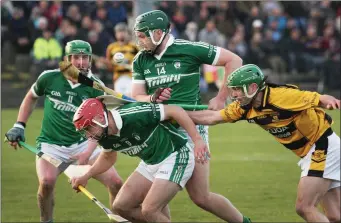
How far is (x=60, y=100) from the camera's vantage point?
970cm

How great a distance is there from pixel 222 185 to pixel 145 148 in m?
5.19

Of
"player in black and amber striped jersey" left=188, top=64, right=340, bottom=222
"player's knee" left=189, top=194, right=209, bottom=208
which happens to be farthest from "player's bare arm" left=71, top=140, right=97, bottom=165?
"player in black and amber striped jersey" left=188, top=64, right=340, bottom=222

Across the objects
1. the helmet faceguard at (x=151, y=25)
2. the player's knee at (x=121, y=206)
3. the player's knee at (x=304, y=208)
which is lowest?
the player's knee at (x=121, y=206)

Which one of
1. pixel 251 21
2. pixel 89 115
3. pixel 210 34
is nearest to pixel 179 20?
pixel 210 34

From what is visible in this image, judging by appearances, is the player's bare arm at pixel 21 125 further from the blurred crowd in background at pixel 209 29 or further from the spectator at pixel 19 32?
the spectator at pixel 19 32

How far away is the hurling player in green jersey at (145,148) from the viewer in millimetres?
7715

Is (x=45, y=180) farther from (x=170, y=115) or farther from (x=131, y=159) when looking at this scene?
(x=131, y=159)

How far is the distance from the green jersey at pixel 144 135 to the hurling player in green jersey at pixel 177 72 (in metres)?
0.41

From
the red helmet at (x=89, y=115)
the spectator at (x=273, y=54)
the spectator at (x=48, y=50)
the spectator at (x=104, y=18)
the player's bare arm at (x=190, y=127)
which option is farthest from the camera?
the spectator at (x=273, y=54)

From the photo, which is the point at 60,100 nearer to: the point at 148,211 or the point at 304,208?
the point at 148,211

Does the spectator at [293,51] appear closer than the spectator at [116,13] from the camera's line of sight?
No

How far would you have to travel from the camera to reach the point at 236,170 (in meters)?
14.6

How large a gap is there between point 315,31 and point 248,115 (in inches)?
670

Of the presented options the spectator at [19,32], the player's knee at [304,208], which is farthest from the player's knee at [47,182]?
the spectator at [19,32]
